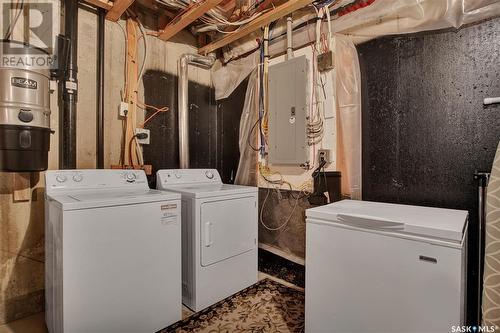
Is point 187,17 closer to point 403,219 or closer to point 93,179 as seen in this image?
point 93,179

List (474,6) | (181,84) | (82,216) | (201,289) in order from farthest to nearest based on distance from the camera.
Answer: (181,84)
(201,289)
(474,6)
(82,216)

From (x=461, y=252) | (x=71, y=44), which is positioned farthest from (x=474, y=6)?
(x=71, y=44)

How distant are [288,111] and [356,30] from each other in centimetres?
76

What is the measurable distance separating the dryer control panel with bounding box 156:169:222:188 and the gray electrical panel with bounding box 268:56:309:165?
593 millimetres

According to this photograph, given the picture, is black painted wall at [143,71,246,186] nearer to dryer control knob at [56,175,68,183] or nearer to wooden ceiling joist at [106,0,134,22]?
wooden ceiling joist at [106,0,134,22]

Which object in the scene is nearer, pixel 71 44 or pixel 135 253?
pixel 135 253

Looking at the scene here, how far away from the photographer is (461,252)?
1.07 meters

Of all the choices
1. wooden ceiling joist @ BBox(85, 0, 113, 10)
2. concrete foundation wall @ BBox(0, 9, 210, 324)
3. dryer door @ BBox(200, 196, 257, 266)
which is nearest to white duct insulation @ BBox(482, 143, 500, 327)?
dryer door @ BBox(200, 196, 257, 266)

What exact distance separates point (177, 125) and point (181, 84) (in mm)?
406

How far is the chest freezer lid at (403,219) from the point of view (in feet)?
3.63

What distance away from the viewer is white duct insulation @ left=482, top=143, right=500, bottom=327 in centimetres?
120

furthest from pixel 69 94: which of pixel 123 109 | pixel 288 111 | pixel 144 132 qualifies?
pixel 288 111

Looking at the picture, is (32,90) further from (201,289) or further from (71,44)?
(201,289)

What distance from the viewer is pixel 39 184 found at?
6.41ft
